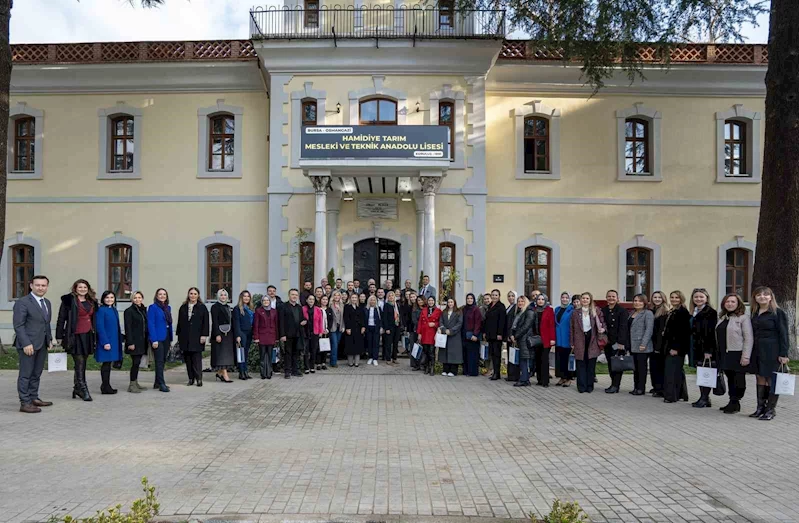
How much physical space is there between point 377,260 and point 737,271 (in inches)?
472

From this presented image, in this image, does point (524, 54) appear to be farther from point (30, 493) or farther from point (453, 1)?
point (30, 493)

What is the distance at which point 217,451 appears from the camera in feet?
22.5

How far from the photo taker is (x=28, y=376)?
9.13 m

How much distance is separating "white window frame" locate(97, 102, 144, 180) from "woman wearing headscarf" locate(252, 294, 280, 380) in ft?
34.2

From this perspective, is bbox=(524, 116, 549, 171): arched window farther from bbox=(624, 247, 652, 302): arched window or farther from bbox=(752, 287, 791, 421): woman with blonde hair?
bbox=(752, 287, 791, 421): woman with blonde hair

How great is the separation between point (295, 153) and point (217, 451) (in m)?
13.5

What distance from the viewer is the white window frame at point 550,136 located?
19859 millimetres

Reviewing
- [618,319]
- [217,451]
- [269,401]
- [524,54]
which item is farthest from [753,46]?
[217,451]

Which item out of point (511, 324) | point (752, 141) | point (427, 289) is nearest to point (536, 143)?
point (752, 141)

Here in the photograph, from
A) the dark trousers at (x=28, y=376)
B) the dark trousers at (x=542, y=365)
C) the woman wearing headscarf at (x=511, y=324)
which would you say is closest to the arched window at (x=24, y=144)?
the dark trousers at (x=28, y=376)

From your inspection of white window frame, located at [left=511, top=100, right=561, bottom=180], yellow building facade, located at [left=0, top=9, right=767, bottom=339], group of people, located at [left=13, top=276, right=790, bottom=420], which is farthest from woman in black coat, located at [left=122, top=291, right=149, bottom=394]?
white window frame, located at [left=511, top=100, right=561, bottom=180]

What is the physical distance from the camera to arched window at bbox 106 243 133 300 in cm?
2031

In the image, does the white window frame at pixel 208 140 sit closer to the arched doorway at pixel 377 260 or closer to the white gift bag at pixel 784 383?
the arched doorway at pixel 377 260

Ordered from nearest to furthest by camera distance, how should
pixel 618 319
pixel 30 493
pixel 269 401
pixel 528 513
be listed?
pixel 528 513 < pixel 30 493 < pixel 269 401 < pixel 618 319
